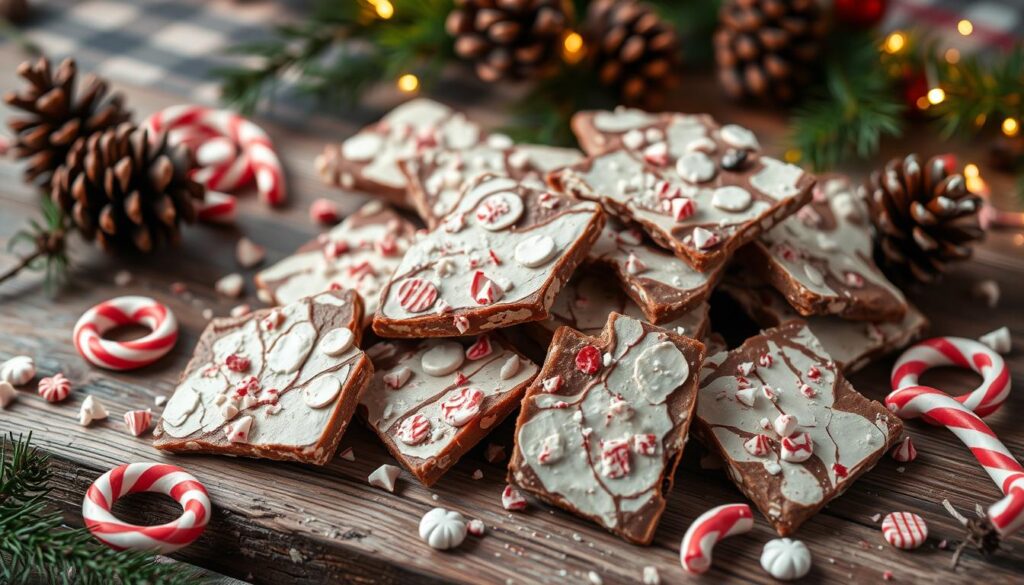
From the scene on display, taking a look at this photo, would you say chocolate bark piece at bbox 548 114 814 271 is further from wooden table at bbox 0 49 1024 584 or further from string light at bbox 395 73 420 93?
string light at bbox 395 73 420 93

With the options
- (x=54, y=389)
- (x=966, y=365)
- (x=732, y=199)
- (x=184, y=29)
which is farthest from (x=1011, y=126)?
(x=184, y=29)

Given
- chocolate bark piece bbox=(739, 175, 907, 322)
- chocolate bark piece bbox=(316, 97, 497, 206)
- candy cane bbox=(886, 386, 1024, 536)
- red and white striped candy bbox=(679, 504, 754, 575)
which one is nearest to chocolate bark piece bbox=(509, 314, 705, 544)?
red and white striped candy bbox=(679, 504, 754, 575)

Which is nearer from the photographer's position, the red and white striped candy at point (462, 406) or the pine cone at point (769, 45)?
the red and white striped candy at point (462, 406)

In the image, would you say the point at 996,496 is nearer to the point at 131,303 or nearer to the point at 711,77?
the point at 711,77

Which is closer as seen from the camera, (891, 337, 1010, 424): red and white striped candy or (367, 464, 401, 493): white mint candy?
(367, 464, 401, 493): white mint candy

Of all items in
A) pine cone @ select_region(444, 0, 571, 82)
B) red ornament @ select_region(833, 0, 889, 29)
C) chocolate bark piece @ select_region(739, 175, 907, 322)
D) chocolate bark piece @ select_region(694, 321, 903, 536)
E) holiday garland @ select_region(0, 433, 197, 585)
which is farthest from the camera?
red ornament @ select_region(833, 0, 889, 29)

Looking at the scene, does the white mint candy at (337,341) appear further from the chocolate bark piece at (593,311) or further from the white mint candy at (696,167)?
the white mint candy at (696,167)

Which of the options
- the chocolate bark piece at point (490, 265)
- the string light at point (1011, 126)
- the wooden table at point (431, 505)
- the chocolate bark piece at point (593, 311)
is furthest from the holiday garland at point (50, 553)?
the string light at point (1011, 126)
